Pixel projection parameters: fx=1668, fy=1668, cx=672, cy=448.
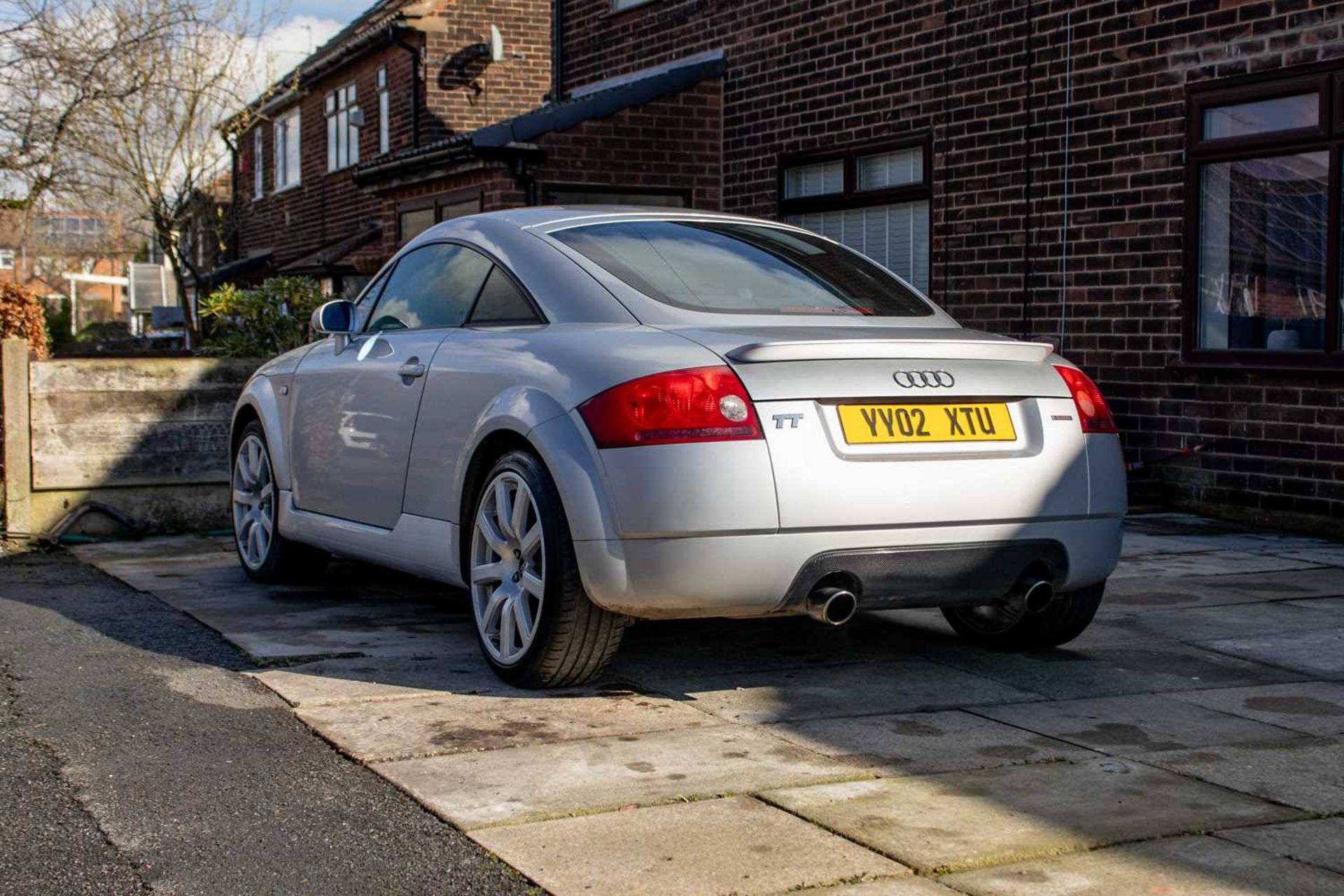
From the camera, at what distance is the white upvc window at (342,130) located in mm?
29391

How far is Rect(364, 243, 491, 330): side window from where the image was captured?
6.18m

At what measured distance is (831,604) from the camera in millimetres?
4965

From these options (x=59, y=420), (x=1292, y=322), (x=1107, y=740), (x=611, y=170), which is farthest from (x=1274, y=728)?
(x=611, y=170)

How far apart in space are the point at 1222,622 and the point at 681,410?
2.94m

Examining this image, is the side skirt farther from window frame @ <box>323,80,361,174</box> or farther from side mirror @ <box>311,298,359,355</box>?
window frame @ <box>323,80,361,174</box>

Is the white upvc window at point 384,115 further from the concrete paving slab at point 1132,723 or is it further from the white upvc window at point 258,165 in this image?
the concrete paving slab at point 1132,723

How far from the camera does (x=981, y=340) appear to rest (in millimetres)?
5340

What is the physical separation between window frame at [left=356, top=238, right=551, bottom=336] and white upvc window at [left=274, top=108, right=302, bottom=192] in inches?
1050

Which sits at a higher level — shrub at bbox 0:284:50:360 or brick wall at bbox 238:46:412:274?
brick wall at bbox 238:46:412:274

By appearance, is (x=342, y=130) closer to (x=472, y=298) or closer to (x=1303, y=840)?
(x=472, y=298)

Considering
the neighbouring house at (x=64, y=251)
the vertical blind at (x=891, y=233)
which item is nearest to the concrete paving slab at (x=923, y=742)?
the vertical blind at (x=891, y=233)

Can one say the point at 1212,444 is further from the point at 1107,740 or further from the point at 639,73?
the point at 639,73

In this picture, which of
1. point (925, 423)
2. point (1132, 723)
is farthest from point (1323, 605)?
point (925, 423)

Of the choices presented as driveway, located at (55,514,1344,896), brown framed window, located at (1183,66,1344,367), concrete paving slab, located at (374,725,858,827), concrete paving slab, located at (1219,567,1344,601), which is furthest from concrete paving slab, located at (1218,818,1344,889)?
brown framed window, located at (1183,66,1344,367)
